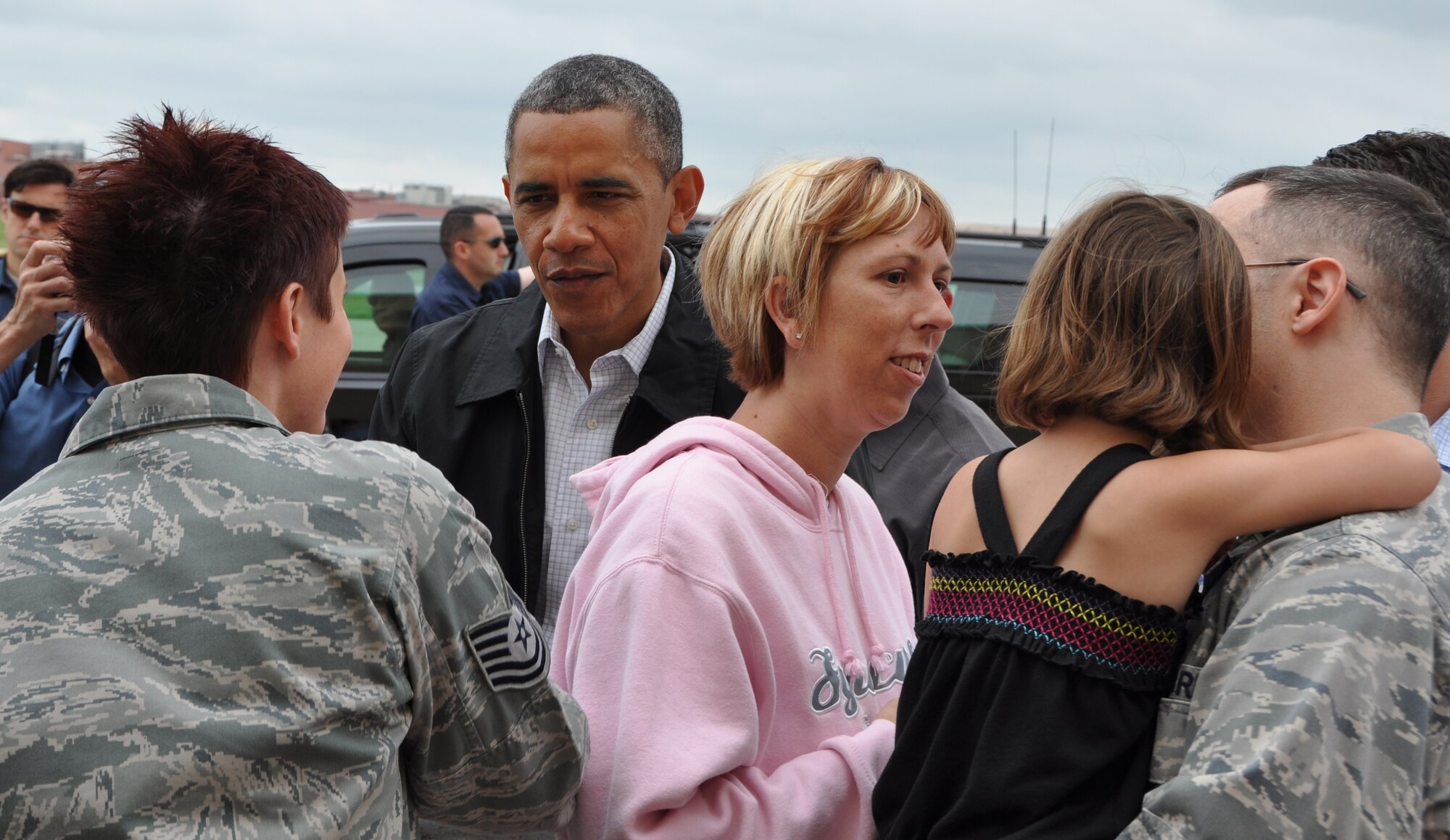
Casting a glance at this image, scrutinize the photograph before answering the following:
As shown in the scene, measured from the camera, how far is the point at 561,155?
286 cm

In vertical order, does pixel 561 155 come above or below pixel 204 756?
above

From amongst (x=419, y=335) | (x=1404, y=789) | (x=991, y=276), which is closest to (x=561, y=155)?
(x=419, y=335)

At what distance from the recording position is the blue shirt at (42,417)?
3561mm

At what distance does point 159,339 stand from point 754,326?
1048 millimetres

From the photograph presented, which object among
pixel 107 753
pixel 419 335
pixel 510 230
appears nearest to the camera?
pixel 107 753

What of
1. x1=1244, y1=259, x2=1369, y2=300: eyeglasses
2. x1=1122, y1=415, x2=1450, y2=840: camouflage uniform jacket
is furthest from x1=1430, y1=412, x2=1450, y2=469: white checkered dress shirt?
x1=1122, y1=415, x2=1450, y2=840: camouflage uniform jacket

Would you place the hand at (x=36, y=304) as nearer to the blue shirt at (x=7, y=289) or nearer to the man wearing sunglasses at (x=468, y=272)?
the blue shirt at (x=7, y=289)

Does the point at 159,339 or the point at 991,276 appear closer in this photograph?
the point at 159,339

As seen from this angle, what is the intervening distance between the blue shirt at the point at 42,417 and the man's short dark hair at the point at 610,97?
155 cm

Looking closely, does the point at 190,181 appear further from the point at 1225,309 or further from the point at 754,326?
the point at 1225,309

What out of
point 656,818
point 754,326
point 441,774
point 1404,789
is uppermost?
point 754,326

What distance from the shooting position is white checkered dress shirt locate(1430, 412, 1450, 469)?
268 centimetres

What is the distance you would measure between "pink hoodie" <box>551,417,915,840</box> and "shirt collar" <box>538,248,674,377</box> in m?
0.74

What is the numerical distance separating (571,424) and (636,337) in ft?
0.86
